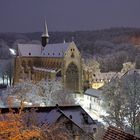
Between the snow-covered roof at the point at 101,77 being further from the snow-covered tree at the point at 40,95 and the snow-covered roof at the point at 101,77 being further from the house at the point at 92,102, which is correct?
the snow-covered tree at the point at 40,95

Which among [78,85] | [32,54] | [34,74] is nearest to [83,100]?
[78,85]

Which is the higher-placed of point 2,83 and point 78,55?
point 78,55

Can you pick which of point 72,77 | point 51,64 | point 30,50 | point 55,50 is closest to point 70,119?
Result: point 72,77

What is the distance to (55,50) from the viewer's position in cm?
8238

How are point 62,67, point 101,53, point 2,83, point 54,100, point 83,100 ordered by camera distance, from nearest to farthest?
1. point 54,100
2. point 83,100
3. point 62,67
4. point 2,83
5. point 101,53

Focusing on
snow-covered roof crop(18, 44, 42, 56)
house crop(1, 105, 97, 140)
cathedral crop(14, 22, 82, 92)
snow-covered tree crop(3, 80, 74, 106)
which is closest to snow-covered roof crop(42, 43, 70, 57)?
cathedral crop(14, 22, 82, 92)

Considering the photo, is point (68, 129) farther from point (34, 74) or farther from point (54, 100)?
point (34, 74)

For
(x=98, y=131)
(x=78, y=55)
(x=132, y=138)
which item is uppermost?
(x=78, y=55)

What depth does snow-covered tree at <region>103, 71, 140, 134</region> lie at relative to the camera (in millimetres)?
37812

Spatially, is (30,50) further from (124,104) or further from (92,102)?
(124,104)

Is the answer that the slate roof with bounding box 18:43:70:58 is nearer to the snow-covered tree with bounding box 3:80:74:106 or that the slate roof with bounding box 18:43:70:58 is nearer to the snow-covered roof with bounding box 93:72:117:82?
the snow-covered roof with bounding box 93:72:117:82

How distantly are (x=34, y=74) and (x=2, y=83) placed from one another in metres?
14.6

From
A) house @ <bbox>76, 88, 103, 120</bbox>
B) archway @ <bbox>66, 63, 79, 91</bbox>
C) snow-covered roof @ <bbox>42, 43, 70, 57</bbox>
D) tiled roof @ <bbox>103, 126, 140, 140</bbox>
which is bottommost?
house @ <bbox>76, 88, 103, 120</bbox>

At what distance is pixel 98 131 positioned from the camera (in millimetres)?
36812
